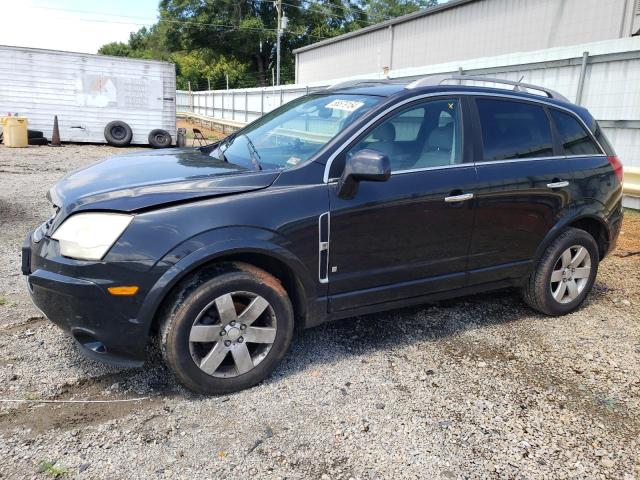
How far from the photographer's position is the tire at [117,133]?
17375 mm

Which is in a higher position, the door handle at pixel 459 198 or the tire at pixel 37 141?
the door handle at pixel 459 198

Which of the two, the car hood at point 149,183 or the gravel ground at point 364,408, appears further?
the car hood at point 149,183

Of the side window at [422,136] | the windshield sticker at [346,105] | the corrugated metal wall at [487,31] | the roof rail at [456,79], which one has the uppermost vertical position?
the corrugated metal wall at [487,31]

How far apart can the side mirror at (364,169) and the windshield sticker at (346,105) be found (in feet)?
1.98

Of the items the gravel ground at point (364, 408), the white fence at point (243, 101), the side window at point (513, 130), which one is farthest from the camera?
the white fence at point (243, 101)

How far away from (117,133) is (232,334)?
54.2 feet

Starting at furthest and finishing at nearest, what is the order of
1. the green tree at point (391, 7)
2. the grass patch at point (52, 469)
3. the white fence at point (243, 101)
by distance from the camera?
the green tree at point (391, 7)
the white fence at point (243, 101)
the grass patch at point (52, 469)

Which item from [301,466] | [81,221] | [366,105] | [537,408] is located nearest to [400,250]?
[366,105]

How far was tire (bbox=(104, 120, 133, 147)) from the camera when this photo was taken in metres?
17.4

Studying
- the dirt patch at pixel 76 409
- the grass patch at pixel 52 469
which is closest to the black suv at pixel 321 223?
the dirt patch at pixel 76 409

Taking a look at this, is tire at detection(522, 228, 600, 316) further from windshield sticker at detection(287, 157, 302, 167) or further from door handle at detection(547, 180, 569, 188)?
windshield sticker at detection(287, 157, 302, 167)

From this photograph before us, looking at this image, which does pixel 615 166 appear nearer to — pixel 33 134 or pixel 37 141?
pixel 37 141

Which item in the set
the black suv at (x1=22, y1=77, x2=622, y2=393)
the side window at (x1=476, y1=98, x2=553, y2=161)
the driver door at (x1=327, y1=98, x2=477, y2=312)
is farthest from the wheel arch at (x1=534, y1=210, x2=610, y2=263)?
the driver door at (x1=327, y1=98, x2=477, y2=312)

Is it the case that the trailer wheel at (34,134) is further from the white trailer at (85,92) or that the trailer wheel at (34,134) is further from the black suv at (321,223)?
the black suv at (321,223)
